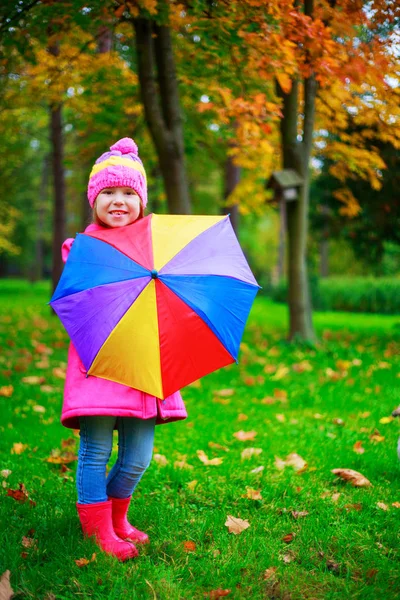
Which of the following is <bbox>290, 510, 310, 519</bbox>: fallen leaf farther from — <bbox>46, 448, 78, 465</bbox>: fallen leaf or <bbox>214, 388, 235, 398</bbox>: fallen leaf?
<bbox>214, 388, 235, 398</bbox>: fallen leaf

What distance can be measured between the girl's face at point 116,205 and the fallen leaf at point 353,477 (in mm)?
2132

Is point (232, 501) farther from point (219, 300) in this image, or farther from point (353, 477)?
point (219, 300)

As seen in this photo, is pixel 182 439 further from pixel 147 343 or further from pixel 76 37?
pixel 76 37

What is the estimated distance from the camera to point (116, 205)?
108 inches

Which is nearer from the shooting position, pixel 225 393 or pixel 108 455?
pixel 108 455

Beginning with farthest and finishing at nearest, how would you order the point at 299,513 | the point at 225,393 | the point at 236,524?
the point at 225,393 < the point at 299,513 < the point at 236,524

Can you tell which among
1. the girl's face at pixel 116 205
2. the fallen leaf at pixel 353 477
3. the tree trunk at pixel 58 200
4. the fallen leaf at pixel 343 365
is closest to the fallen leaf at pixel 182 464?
the fallen leaf at pixel 353 477

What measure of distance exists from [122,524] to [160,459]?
1.19 m

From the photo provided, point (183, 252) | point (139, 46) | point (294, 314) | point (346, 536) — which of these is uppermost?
point (139, 46)

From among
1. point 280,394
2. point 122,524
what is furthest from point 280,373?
point 122,524

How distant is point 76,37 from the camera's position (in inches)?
293

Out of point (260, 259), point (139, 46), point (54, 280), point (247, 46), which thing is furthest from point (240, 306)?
point (260, 259)

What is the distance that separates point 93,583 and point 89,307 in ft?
3.82

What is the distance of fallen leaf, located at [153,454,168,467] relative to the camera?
12.6 ft
